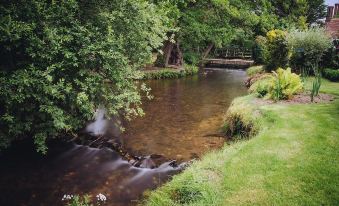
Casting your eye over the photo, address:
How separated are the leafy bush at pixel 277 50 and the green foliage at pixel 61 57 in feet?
51.7

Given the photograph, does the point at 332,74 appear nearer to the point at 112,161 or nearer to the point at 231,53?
the point at 112,161

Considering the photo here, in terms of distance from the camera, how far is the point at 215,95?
22.3 meters

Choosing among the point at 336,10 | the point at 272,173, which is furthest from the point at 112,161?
the point at 336,10

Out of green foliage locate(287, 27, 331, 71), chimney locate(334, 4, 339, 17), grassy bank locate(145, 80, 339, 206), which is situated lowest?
grassy bank locate(145, 80, 339, 206)

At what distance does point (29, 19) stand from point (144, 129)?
7.11m

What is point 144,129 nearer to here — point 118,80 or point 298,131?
point 118,80

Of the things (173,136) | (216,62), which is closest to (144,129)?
(173,136)

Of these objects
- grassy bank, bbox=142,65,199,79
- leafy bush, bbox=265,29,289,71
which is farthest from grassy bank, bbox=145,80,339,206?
grassy bank, bbox=142,65,199,79

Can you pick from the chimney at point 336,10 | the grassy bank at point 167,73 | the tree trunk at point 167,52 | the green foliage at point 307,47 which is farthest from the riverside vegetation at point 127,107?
the chimney at point 336,10

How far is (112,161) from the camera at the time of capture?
36.6 ft

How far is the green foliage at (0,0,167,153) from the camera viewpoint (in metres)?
8.33

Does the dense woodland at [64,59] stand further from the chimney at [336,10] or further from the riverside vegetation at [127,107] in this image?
the chimney at [336,10]

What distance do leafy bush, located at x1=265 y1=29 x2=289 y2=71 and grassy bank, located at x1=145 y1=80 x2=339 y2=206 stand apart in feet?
47.5

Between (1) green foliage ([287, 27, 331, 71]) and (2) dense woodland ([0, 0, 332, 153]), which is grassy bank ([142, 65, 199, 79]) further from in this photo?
(2) dense woodland ([0, 0, 332, 153])
